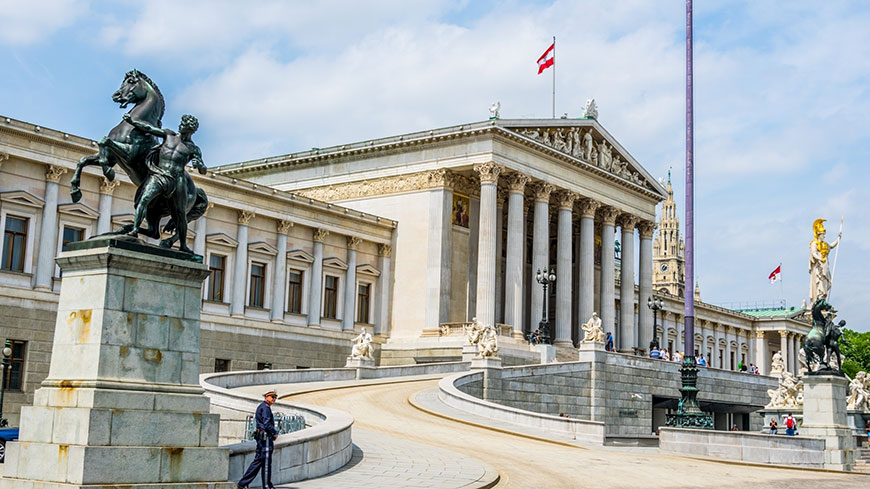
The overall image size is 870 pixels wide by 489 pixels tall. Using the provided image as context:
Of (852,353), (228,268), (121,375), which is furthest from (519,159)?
(852,353)

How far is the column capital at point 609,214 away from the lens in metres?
70.1

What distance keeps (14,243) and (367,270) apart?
75.7 ft

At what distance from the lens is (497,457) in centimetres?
2455

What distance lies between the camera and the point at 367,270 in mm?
61844

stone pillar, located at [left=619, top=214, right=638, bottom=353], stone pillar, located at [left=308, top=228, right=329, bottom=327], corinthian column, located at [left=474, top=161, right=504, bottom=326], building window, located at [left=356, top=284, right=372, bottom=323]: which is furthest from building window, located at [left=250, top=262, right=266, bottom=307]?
stone pillar, located at [left=619, top=214, right=638, bottom=353]

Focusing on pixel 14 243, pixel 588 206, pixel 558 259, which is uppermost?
pixel 588 206

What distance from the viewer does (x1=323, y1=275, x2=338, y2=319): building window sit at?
59.2 m

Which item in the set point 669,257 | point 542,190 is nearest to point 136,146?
point 542,190

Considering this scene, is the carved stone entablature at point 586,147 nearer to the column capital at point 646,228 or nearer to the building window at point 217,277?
the column capital at point 646,228

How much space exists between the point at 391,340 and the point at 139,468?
48.6m

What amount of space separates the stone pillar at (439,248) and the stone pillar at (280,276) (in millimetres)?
8754

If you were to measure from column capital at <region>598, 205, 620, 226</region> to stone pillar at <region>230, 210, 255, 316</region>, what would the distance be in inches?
1054

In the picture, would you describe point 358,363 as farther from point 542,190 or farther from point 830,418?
point 542,190

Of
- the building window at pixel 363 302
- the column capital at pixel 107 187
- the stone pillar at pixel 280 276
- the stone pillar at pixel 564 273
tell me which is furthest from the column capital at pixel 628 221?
the column capital at pixel 107 187
